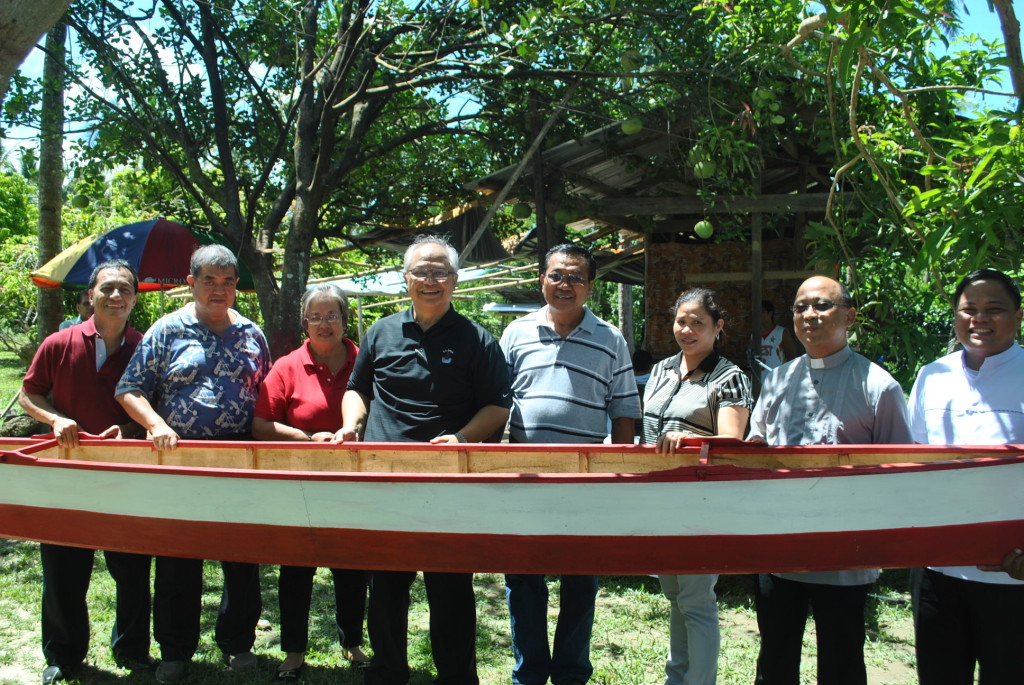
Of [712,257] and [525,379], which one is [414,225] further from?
[525,379]

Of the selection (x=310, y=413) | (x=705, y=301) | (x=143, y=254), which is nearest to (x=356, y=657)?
(x=310, y=413)

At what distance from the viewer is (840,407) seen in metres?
2.88

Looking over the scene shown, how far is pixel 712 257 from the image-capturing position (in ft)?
30.8

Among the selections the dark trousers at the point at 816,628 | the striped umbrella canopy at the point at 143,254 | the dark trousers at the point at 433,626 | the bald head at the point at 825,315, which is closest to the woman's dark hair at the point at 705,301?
the bald head at the point at 825,315

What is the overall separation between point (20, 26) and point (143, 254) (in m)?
5.50

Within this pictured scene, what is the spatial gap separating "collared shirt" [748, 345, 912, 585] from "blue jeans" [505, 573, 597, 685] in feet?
2.63

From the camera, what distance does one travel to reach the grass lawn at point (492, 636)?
3.62 meters

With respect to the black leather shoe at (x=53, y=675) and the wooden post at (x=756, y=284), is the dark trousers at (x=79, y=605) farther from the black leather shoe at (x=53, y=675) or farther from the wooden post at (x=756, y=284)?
the wooden post at (x=756, y=284)

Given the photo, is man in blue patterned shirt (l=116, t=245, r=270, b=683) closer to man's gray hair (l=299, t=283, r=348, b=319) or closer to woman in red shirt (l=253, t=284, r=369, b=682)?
woman in red shirt (l=253, t=284, r=369, b=682)

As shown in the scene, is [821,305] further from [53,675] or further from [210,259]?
[53,675]

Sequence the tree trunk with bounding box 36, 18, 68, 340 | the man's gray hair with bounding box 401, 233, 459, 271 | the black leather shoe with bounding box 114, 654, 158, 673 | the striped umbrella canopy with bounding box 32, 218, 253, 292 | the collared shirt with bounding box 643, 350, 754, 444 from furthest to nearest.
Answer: the striped umbrella canopy with bounding box 32, 218, 253, 292 < the tree trunk with bounding box 36, 18, 68, 340 < the black leather shoe with bounding box 114, 654, 158, 673 < the man's gray hair with bounding box 401, 233, 459, 271 < the collared shirt with bounding box 643, 350, 754, 444

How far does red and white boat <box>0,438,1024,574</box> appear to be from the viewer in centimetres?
276

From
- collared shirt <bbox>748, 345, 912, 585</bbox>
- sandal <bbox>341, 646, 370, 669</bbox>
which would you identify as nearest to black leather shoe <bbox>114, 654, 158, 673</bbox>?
sandal <bbox>341, 646, 370, 669</bbox>

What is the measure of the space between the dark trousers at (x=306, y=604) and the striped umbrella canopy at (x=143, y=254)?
5.22 m
